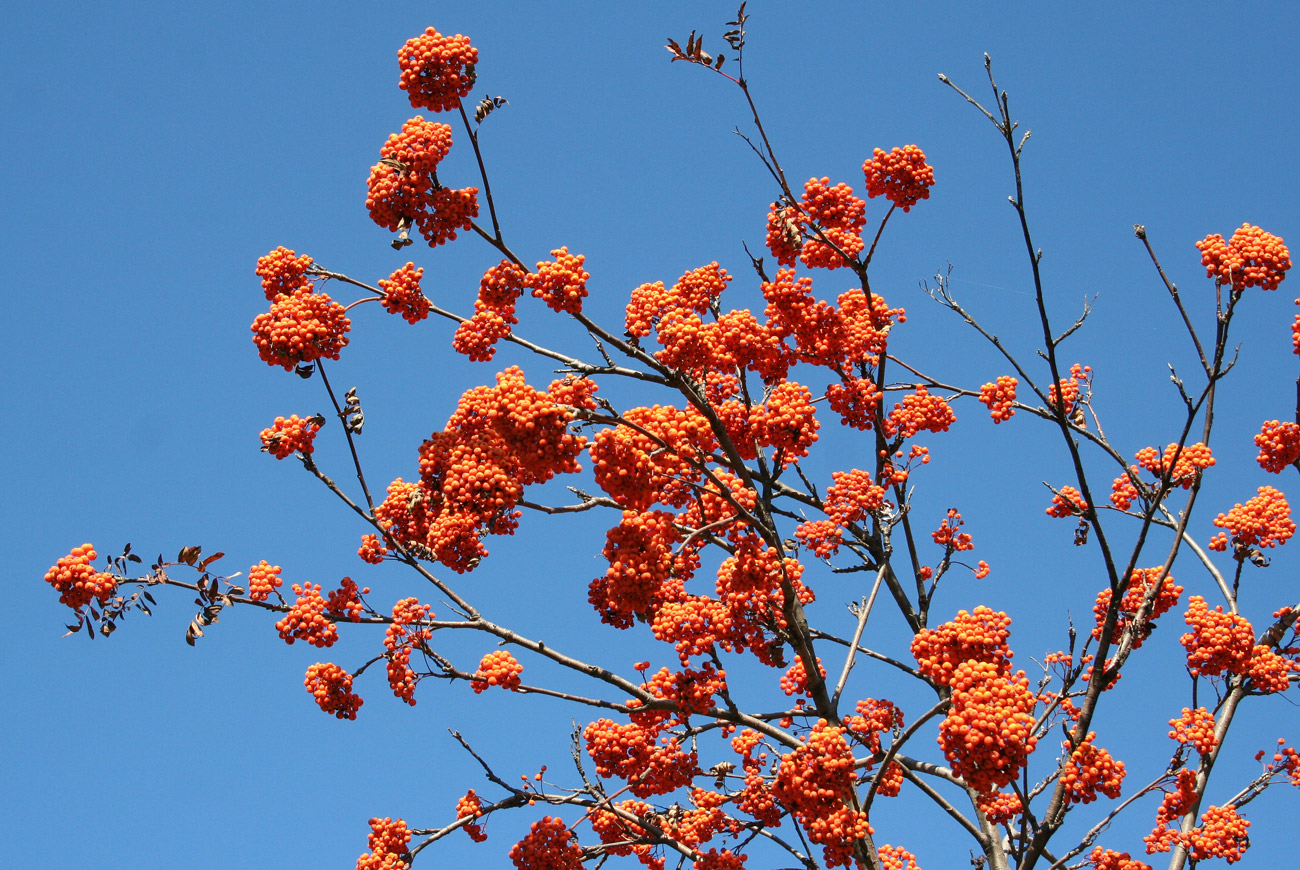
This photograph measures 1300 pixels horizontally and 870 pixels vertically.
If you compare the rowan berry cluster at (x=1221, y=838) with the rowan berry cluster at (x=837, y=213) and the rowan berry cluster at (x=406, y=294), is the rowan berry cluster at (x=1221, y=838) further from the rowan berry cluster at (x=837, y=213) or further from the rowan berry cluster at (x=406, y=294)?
the rowan berry cluster at (x=406, y=294)

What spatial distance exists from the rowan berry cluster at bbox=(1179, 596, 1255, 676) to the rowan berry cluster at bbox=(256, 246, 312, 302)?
823cm

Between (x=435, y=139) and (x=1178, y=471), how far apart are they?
6.99 meters

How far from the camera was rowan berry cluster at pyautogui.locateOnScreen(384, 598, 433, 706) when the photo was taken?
820 cm

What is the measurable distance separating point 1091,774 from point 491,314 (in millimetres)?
→ 5464

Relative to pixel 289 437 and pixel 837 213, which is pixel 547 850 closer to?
pixel 289 437

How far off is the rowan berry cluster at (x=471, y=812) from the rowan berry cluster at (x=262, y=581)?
2.60m

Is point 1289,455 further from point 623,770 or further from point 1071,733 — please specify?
point 623,770

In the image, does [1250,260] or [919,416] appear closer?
[1250,260]

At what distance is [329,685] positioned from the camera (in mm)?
8375

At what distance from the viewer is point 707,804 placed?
999 centimetres

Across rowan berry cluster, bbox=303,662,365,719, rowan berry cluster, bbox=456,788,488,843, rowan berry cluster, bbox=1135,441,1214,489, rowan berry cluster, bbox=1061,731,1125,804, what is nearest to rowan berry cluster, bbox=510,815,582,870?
rowan berry cluster, bbox=456,788,488,843

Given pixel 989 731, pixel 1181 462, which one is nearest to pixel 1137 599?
pixel 1181 462

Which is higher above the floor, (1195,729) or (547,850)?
(1195,729)

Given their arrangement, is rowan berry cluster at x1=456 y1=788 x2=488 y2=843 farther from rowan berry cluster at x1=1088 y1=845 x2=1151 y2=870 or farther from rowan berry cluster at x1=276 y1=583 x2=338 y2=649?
rowan berry cluster at x1=1088 y1=845 x2=1151 y2=870
